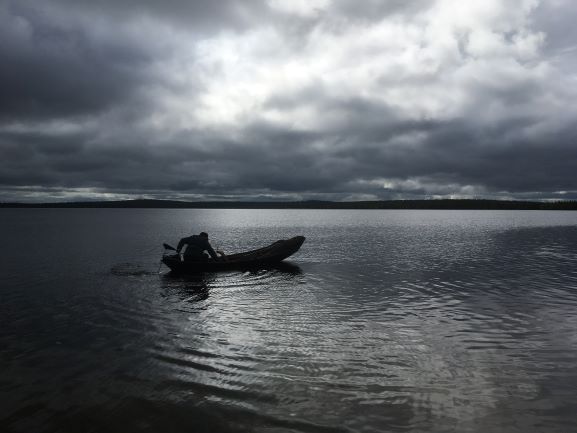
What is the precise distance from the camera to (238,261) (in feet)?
92.7

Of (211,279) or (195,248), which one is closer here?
(211,279)

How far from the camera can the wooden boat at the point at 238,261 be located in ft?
88.6

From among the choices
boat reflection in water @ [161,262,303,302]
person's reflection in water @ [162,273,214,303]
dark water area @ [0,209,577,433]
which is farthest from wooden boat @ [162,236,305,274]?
dark water area @ [0,209,577,433]

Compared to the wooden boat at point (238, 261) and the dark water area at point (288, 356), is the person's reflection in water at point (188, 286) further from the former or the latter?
the wooden boat at point (238, 261)

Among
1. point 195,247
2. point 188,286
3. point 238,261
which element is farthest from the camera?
point 238,261

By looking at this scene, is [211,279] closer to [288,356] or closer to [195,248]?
[195,248]

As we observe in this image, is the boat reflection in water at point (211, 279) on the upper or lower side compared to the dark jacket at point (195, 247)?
lower

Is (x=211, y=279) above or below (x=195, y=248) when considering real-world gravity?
below

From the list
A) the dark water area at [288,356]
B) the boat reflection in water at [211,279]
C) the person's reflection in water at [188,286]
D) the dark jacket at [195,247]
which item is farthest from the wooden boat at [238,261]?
the dark water area at [288,356]

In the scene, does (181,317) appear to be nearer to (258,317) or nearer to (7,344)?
(258,317)

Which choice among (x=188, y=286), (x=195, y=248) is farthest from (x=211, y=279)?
(x=195, y=248)

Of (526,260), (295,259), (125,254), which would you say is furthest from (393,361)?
(125,254)

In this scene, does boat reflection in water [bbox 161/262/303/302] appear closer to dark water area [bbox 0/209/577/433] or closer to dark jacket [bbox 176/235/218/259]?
dark water area [bbox 0/209/577/433]

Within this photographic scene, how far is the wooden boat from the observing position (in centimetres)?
2701
